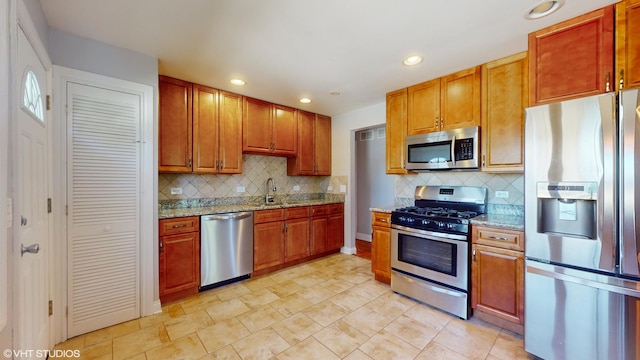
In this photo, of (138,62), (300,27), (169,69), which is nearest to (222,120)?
(169,69)

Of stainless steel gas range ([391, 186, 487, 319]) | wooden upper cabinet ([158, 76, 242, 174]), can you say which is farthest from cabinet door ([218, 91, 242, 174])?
stainless steel gas range ([391, 186, 487, 319])

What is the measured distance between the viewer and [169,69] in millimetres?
A: 2574

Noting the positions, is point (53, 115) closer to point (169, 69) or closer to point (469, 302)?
point (169, 69)

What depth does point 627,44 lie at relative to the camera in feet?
4.99

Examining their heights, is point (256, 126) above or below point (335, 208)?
above

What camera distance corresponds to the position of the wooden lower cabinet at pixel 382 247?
2908 millimetres

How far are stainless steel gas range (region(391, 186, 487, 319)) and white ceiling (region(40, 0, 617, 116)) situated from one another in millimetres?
1395

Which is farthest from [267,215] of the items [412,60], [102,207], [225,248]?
[412,60]

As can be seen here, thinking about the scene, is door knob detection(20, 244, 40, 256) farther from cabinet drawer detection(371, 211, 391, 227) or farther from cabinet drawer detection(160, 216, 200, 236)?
cabinet drawer detection(371, 211, 391, 227)

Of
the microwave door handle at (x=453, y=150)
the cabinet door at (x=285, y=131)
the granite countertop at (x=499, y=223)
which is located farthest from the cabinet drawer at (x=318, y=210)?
the granite countertop at (x=499, y=223)

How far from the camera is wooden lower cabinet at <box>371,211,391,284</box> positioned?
9.54 ft

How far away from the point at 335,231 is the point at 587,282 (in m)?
2.92

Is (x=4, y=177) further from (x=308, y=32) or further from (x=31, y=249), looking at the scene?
(x=308, y=32)

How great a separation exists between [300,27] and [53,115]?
6.42ft
